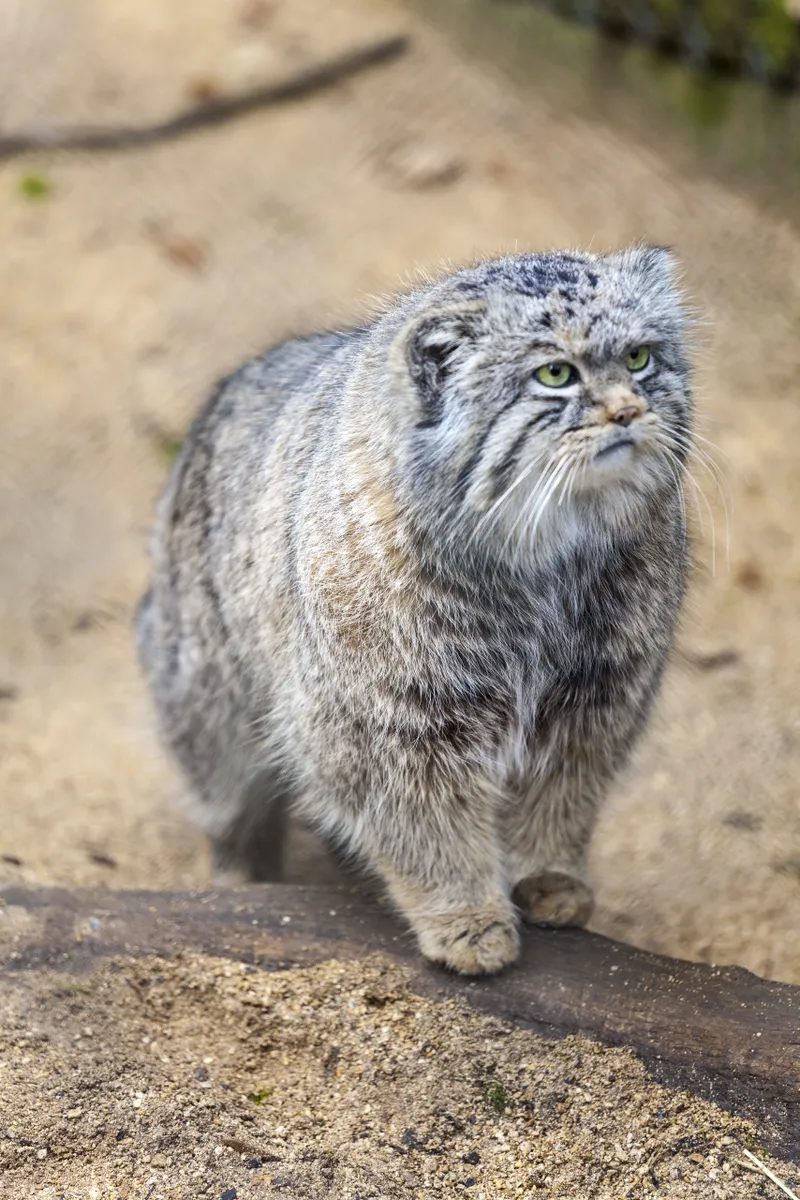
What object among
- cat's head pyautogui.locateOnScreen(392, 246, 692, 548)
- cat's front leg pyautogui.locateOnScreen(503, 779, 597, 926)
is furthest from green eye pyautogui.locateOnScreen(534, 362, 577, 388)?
cat's front leg pyautogui.locateOnScreen(503, 779, 597, 926)

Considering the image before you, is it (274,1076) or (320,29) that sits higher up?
(320,29)

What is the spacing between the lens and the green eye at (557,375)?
2933mm

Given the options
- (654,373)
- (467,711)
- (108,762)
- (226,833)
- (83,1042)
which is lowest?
(108,762)

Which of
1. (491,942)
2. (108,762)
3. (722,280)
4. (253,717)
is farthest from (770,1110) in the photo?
(722,280)

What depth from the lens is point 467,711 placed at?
10.8 ft

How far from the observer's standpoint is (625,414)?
2.86 meters

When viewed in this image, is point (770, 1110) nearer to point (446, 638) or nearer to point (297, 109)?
point (446, 638)

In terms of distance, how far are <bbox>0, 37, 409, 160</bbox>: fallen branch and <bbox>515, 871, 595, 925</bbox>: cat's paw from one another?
5.98 meters

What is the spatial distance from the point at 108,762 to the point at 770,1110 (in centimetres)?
324

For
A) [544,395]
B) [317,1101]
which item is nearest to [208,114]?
[544,395]

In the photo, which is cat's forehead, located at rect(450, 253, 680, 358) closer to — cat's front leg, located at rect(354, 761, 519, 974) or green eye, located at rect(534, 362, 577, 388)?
green eye, located at rect(534, 362, 577, 388)

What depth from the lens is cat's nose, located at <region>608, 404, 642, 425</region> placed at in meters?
2.86

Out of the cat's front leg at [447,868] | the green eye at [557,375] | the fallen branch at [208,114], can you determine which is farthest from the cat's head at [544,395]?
the fallen branch at [208,114]

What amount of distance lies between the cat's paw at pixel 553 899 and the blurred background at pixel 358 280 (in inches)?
33.3
